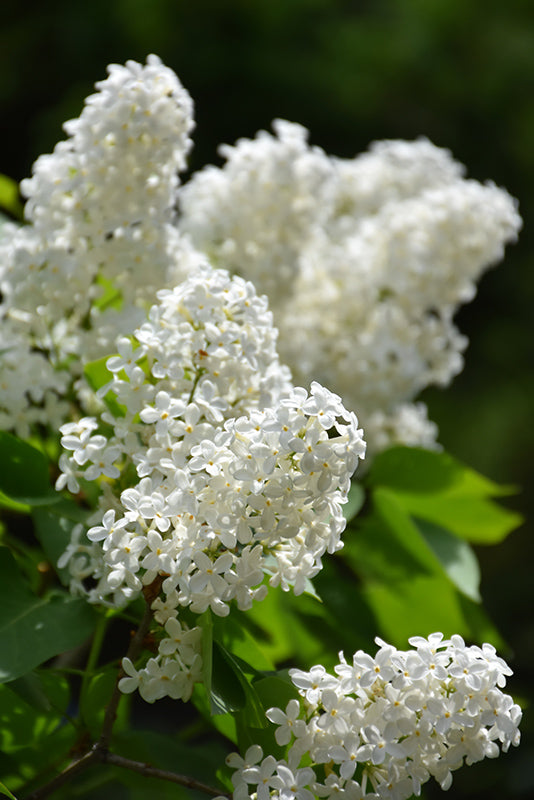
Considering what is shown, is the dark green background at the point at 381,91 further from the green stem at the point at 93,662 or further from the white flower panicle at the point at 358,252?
the green stem at the point at 93,662

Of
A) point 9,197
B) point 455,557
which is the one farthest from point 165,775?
point 9,197

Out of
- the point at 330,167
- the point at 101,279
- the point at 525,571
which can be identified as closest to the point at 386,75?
the point at 525,571

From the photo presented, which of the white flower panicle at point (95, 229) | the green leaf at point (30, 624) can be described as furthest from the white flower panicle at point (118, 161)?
the green leaf at point (30, 624)

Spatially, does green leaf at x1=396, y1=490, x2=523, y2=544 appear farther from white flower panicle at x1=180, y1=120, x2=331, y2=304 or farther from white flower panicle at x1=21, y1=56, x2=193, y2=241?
white flower panicle at x1=21, y1=56, x2=193, y2=241

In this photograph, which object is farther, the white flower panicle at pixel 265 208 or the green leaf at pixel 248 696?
the white flower panicle at pixel 265 208

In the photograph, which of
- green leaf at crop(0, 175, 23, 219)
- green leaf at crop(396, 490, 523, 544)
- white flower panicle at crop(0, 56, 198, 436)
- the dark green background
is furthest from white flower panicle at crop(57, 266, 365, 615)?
the dark green background

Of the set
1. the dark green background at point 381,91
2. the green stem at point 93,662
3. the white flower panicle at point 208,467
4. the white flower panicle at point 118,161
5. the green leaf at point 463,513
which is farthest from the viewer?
the dark green background at point 381,91

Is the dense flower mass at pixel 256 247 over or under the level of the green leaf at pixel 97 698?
over

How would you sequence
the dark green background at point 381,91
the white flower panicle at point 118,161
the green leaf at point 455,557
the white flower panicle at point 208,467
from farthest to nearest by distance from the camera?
the dark green background at point 381,91, the green leaf at point 455,557, the white flower panicle at point 118,161, the white flower panicle at point 208,467
